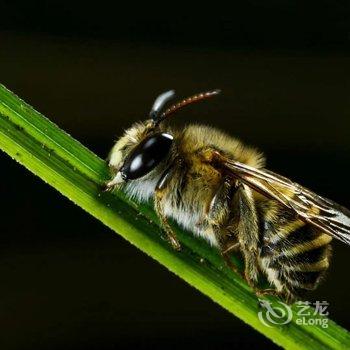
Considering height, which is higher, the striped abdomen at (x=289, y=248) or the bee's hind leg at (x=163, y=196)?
the striped abdomen at (x=289, y=248)

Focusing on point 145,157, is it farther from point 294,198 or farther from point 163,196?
point 294,198

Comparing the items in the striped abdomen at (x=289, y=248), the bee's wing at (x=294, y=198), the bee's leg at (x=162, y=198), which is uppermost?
the bee's wing at (x=294, y=198)

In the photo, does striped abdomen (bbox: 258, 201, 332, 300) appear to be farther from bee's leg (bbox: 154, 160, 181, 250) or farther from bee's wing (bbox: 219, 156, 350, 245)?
bee's leg (bbox: 154, 160, 181, 250)

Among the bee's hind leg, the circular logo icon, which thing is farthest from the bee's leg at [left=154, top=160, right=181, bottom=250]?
the circular logo icon

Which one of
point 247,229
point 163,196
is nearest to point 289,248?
point 247,229

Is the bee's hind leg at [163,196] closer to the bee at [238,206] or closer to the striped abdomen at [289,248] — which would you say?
the bee at [238,206]


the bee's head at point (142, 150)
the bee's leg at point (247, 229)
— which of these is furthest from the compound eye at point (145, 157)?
the bee's leg at point (247, 229)

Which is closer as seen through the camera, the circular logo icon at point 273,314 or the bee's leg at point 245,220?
the circular logo icon at point 273,314
